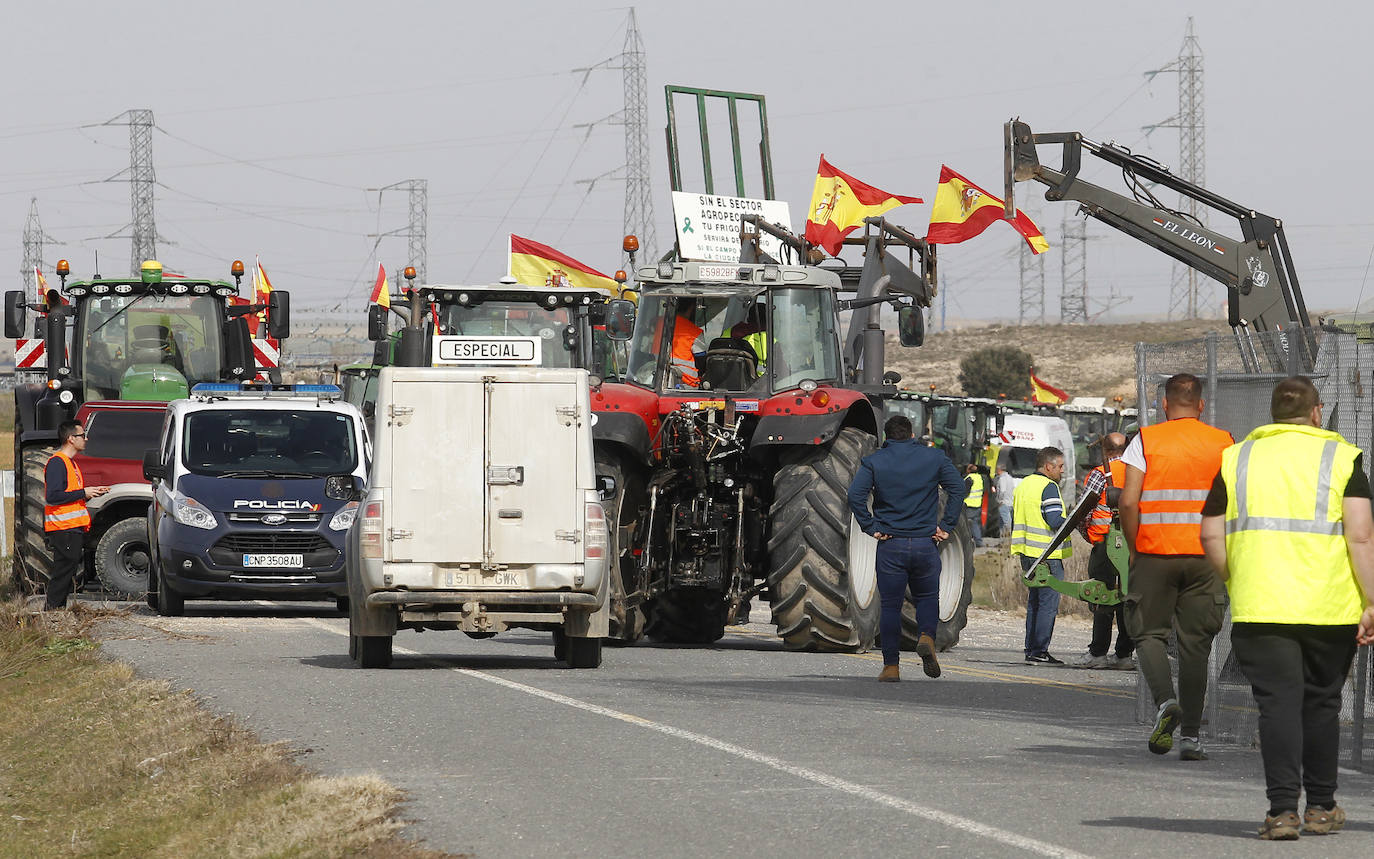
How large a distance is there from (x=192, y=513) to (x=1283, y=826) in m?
14.6

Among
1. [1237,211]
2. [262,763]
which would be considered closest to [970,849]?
[262,763]

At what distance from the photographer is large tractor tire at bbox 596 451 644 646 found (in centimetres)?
1680

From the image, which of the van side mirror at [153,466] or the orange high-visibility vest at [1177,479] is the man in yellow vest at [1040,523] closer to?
the orange high-visibility vest at [1177,479]

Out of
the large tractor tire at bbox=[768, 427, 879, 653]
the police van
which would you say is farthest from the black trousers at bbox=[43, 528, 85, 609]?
the large tractor tire at bbox=[768, 427, 879, 653]

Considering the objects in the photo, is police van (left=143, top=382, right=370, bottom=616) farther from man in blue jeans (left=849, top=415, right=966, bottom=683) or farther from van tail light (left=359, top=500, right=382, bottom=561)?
man in blue jeans (left=849, top=415, right=966, bottom=683)

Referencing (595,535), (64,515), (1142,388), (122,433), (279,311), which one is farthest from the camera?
(279,311)

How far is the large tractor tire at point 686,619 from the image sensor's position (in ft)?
61.1

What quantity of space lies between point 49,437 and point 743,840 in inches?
684

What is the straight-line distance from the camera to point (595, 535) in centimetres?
1513

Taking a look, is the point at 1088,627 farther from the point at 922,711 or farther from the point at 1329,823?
the point at 1329,823

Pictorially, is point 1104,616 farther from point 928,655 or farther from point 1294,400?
point 1294,400

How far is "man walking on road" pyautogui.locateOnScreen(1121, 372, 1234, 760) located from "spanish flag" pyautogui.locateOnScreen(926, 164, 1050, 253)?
13.3m

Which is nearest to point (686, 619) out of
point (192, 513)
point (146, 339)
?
point (192, 513)

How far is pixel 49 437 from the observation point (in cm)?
2377
